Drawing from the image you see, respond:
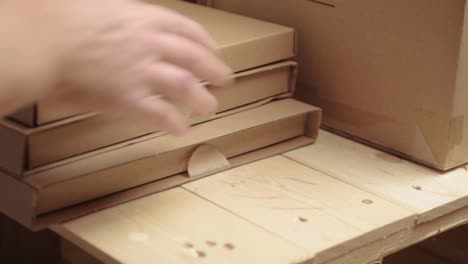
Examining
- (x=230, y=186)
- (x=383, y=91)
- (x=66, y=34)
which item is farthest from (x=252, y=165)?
(x=66, y=34)

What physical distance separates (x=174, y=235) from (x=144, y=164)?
0.29 ft

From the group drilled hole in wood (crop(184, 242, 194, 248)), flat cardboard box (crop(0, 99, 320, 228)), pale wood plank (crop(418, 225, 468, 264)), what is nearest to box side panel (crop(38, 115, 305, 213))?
flat cardboard box (crop(0, 99, 320, 228))

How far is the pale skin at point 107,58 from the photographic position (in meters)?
0.57

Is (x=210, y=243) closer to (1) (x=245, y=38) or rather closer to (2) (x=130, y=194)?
(2) (x=130, y=194)

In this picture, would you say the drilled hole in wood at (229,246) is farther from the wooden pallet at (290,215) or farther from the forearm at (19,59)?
the forearm at (19,59)

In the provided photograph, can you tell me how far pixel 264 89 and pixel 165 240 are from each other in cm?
25

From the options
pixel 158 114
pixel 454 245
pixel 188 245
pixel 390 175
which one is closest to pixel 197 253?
pixel 188 245

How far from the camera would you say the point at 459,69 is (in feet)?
2.67

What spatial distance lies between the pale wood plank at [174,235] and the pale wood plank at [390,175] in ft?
0.49

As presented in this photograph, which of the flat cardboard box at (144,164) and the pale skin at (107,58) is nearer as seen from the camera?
the pale skin at (107,58)

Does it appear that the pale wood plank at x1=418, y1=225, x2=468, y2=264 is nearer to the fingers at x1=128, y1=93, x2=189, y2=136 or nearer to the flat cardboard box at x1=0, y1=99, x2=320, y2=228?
the flat cardboard box at x1=0, y1=99, x2=320, y2=228

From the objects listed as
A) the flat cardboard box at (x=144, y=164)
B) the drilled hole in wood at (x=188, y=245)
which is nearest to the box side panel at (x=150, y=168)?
the flat cardboard box at (x=144, y=164)

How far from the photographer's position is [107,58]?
1.97 feet

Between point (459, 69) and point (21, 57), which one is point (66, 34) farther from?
point (459, 69)
